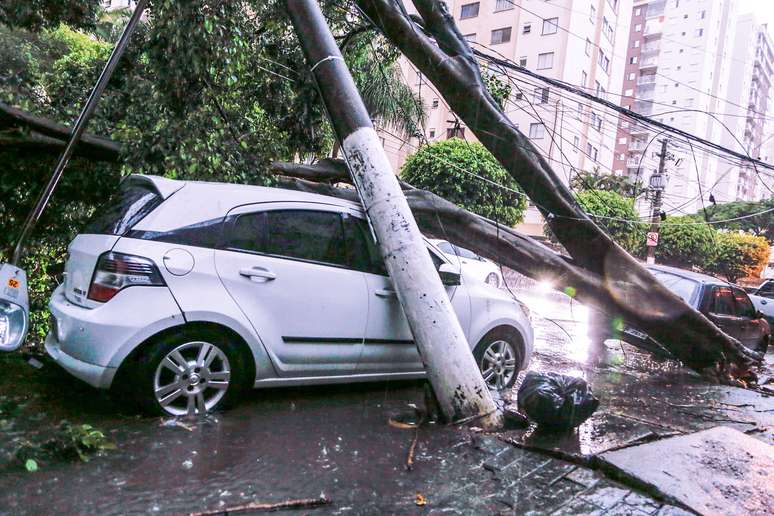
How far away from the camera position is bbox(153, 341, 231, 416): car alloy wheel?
12.0 ft

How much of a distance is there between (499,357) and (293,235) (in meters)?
2.36

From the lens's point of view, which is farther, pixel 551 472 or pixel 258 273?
pixel 258 273

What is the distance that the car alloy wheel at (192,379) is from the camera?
3646 mm

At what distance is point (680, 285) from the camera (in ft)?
28.9

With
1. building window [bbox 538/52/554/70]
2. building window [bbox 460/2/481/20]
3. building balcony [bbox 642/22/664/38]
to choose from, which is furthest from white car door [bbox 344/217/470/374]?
building balcony [bbox 642/22/664/38]

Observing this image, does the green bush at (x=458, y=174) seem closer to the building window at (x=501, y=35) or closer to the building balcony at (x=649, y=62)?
the building window at (x=501, y=35)

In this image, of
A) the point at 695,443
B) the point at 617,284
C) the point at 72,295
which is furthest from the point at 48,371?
the point at 617,284

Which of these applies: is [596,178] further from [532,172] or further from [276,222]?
[276,222]

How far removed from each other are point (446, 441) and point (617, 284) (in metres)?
4.26

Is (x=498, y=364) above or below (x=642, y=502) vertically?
above

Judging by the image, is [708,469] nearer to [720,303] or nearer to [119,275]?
[119,275]

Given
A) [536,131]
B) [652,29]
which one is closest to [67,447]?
[536,131]

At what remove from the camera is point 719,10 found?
74.1 meters

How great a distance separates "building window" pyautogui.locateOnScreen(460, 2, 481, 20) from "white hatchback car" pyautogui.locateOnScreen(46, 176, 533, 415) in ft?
120
